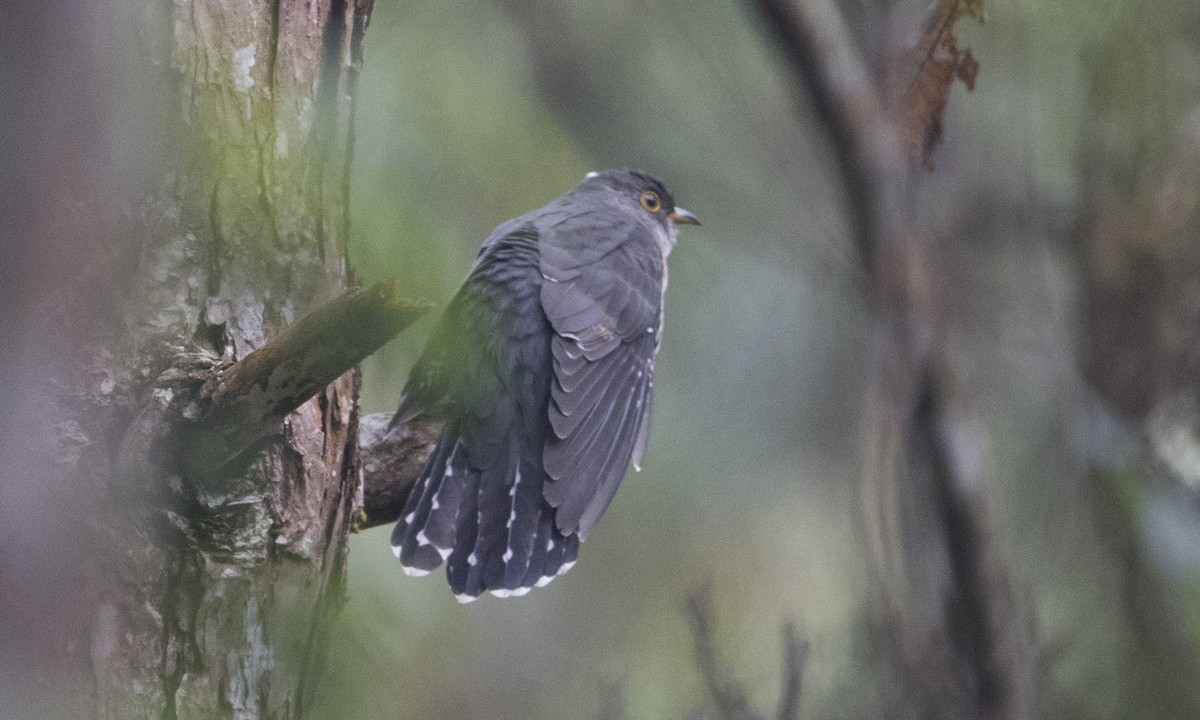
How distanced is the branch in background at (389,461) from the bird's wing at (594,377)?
1.40ft

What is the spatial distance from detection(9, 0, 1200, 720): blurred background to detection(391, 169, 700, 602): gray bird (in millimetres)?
255

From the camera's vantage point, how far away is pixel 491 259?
4.06 m

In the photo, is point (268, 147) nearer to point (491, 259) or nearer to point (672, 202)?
point (491, 259)

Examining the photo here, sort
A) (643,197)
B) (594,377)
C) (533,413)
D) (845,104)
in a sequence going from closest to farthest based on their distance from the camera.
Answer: (845,104) → (533,413) → (594,377) → (643,197)

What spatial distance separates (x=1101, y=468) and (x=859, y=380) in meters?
1.54

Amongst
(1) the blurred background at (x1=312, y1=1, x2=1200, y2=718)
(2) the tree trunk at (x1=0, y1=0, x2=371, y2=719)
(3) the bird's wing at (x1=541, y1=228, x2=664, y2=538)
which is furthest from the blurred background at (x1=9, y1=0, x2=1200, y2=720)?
(3) the bird's wing at (x1=541, y1=228, x2=664, y2=538)

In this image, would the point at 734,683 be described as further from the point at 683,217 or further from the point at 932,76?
the point at 683,217

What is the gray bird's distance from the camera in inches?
142

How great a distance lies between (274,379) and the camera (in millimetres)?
1827

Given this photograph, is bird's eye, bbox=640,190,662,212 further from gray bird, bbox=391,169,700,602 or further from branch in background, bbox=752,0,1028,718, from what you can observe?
branch in background, bbox=752,0,1028,718

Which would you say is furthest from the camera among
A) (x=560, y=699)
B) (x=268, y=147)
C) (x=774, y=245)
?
(x=774, y=245)

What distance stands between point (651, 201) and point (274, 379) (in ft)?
12.5

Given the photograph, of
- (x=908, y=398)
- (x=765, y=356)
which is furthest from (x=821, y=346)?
(x=908, y=398)

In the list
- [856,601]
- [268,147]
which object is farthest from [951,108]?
[268,147]
